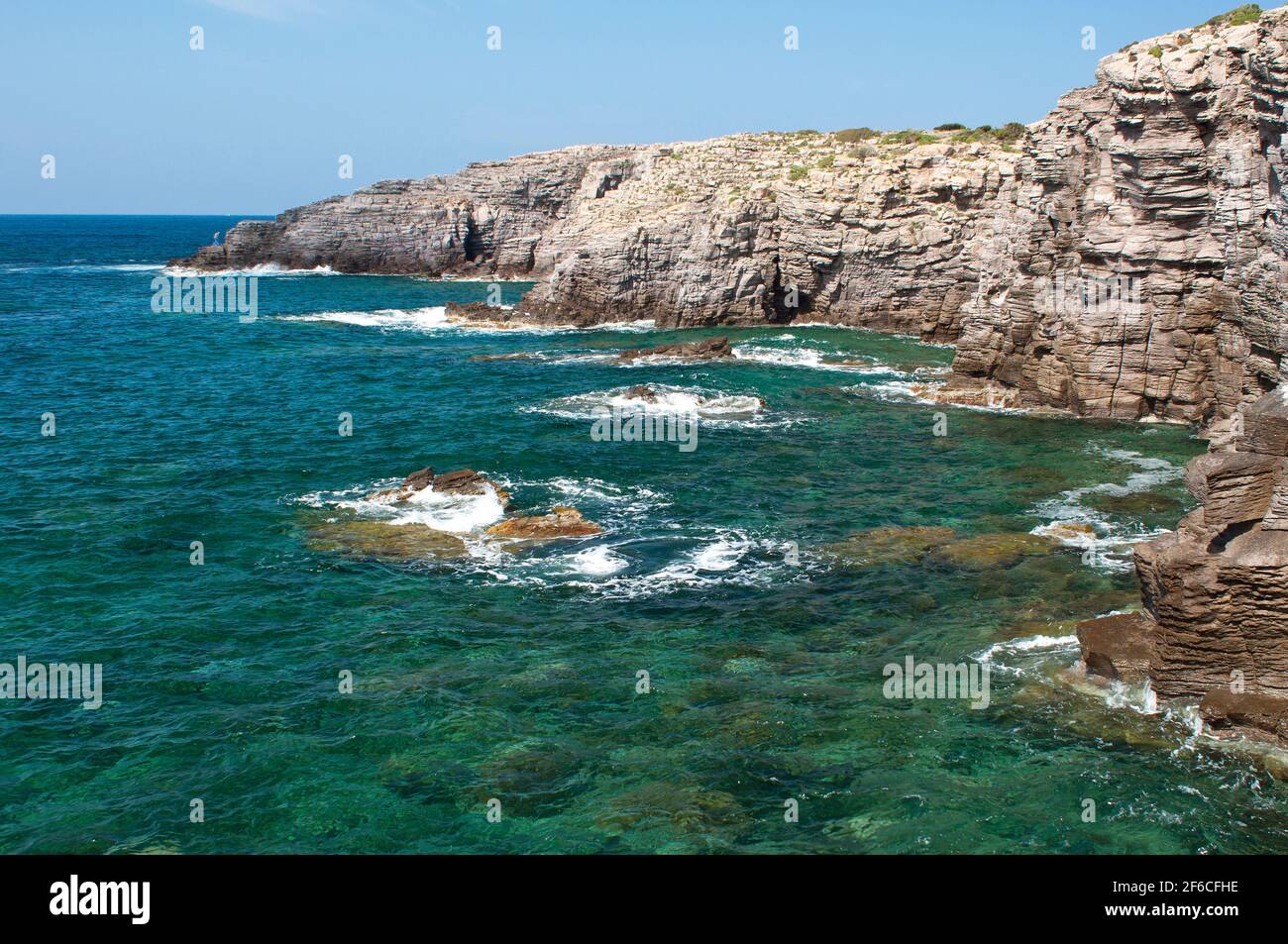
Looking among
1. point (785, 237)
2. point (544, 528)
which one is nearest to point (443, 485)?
point (544, 528)

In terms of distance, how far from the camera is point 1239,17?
40594 millimetres

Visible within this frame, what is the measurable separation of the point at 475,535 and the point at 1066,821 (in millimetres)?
19398

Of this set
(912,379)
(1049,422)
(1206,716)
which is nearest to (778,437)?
(1049,422)

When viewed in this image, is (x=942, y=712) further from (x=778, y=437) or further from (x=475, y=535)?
(x=778, y=437)

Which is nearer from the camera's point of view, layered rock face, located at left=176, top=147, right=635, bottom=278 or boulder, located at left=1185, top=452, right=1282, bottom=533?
boulder, located at left=1185, top=452, right=1282, bottom=533

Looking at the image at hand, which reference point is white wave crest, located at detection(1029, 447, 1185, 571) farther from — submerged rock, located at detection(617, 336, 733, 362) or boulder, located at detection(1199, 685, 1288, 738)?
submerged rock, located at detection(617, 336, 733, 362)

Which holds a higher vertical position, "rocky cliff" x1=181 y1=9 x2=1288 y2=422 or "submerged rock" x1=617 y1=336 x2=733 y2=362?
"rocky cliff" x1=181 y1=9 x2=1288 y2=422

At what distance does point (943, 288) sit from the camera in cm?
7050

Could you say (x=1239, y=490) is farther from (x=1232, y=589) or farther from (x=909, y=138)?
(x=909, y=138)

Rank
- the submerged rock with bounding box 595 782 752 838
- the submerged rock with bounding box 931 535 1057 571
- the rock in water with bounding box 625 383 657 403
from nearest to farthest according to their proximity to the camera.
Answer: the submerged rock with bounding box 595 782 752 838 < the submerged rock with bounding box 931 535 1057 571 < the rock in water with bounding box 625 383 657 403

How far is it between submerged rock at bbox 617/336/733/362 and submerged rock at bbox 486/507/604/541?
1256 inches

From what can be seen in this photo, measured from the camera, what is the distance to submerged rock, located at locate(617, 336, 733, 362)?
208 ft

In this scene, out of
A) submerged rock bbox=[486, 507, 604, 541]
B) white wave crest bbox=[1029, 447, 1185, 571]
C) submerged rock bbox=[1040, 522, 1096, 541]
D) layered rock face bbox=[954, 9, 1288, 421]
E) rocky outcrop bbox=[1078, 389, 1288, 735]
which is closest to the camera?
rocky outcrop bbox=[1078, 389, 1288, 735]

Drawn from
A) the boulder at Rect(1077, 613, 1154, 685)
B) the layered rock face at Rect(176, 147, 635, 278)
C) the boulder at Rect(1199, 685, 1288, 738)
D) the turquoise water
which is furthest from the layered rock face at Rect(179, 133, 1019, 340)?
the boulder at Rect(1199, 685, 1288, 738)
